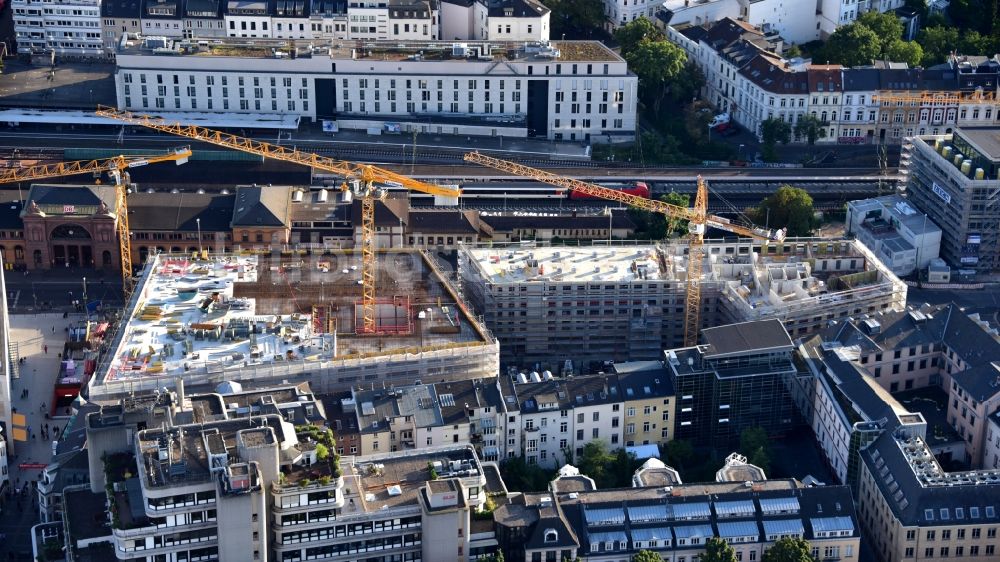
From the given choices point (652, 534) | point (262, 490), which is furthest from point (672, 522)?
point (262, 490)

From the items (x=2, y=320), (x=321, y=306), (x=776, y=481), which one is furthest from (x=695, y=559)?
(x=2, y=320)

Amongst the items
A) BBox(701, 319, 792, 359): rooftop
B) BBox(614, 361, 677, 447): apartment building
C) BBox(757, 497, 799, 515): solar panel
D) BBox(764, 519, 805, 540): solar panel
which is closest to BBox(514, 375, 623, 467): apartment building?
BBox(614, 361, 677, 447): apartment building

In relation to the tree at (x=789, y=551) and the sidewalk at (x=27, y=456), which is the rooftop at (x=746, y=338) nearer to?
the tree at (x=789, y=551)

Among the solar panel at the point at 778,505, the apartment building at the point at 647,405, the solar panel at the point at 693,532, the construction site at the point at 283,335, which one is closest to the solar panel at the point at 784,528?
the solar panel at the point at 778,505

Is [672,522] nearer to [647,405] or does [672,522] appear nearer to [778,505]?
[778,505]

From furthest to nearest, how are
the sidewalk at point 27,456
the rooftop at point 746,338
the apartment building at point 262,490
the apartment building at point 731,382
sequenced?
the rooftop at point 746,338, the apartment building at point 731,382, the sidewalk at point 27,456, the apartment building at point 262,490

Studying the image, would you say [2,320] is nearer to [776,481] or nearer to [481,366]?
[481,366]

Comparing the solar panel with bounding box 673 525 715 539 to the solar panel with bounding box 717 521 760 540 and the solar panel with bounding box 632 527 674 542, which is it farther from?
the solar panel with bounding box 717 521 760 540
